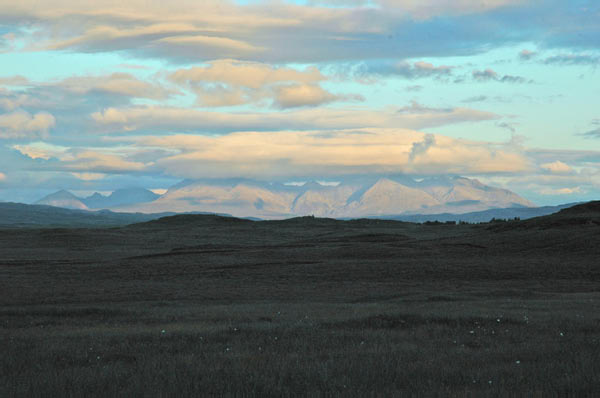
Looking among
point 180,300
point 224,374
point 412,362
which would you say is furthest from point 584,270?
point 224,374

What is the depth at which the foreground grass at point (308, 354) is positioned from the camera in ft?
36.9

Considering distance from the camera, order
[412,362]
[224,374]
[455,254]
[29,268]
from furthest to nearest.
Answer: [455,254] → [29,268] → [412,362] → [224,374]

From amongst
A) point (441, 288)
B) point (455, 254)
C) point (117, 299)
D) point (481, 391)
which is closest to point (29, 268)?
point (117, 299)

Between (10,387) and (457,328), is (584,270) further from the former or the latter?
(10,387)

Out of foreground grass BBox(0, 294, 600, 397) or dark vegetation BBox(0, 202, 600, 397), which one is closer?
foreground grass BBox(0, 294, 600, 397)

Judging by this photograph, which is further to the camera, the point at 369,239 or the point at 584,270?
the point at 369,239

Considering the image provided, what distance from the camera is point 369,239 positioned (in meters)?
96.6

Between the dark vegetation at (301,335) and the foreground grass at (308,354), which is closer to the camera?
the foreground grass at (308,354)

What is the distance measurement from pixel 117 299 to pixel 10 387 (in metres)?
23.7

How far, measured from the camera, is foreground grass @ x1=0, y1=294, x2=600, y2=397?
1125 centimetres

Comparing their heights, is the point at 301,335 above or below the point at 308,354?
below

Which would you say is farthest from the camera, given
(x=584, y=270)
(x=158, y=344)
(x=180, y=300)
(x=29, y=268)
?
(x=29, y=268)

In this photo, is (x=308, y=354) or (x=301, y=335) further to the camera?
(x=301, y=335)

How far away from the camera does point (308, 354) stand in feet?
47.7
